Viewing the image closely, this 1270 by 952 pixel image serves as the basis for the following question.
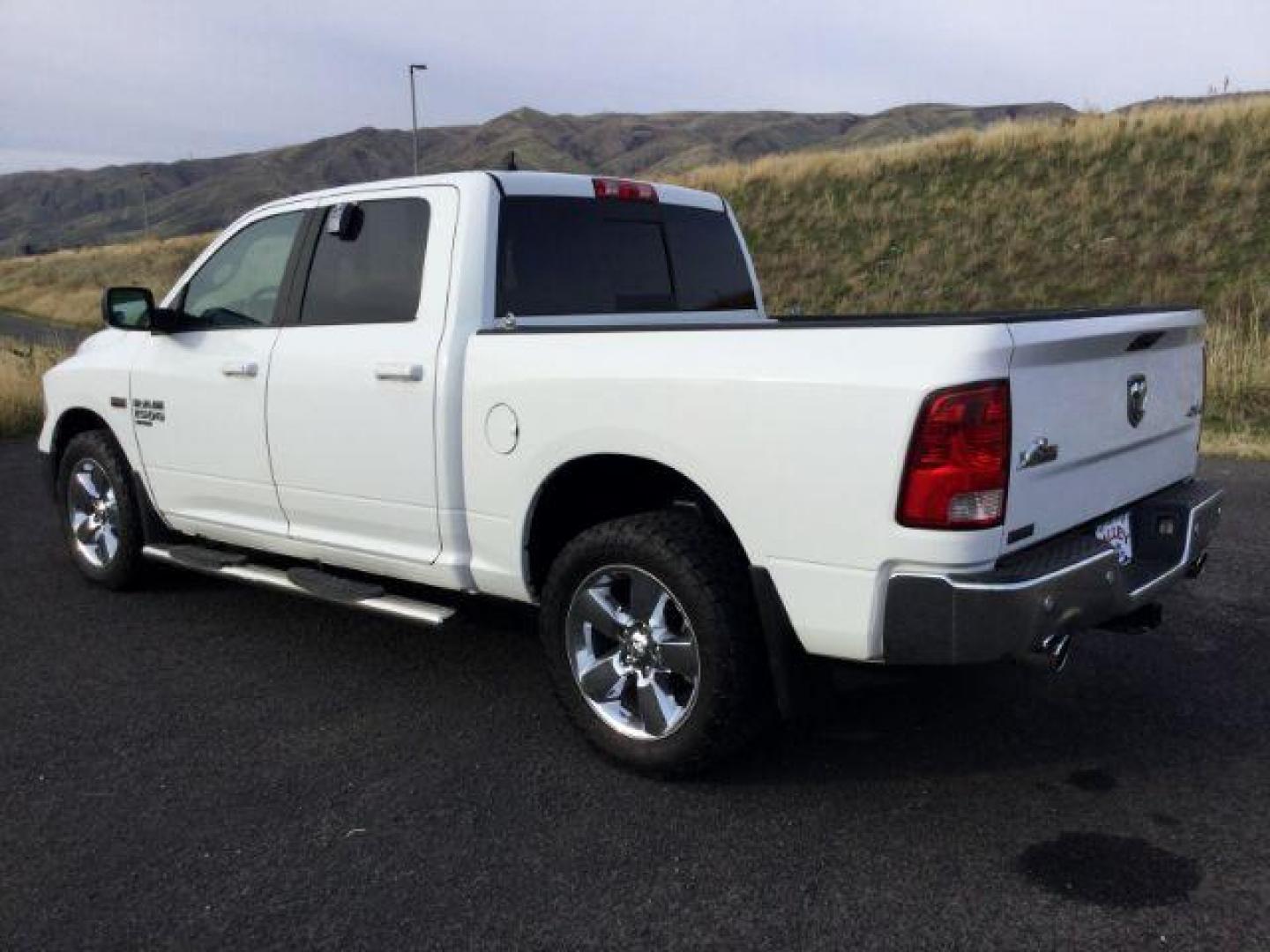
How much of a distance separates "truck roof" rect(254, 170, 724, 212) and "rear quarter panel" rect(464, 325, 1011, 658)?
2.54 feet

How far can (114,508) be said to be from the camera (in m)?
5.50

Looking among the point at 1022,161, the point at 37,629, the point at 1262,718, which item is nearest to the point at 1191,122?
the point at 1022,161

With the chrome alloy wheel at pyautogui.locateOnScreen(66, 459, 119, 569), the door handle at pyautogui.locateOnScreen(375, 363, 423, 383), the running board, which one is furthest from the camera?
the chrome alloy wheel at pyautogui.locateOnScreen(66, 459, 119, 569)

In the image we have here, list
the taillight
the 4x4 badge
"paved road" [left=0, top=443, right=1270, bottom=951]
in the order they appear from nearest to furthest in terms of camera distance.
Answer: "paved road" [left=0, top=443, right=1270, bottom=951] → the 4x4 badge → the taillight

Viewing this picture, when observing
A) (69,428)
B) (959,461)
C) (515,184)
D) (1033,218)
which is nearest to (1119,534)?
(959,461)

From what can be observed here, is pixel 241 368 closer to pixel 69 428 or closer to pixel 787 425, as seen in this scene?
pixel 69 428

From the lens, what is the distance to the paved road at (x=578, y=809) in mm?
2729

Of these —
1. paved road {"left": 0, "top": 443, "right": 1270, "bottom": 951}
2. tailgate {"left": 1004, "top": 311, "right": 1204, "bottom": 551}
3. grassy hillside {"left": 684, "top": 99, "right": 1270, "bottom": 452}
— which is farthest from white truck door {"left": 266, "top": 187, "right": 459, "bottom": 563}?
grassy hillside {"left": 684, "top": 99, "right": 1270, "bottom": 452}

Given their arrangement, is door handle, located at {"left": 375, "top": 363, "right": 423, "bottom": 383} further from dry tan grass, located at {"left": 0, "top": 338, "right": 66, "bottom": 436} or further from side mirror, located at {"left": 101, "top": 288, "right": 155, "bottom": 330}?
dry tan grass, located at {"left": 0, "top": 338, "right": 66, "bottom": 436}

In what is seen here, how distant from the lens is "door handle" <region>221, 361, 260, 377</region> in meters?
4.50

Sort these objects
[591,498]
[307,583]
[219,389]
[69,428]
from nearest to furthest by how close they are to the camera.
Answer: [591,498] → [307,583] → [219,389] → [69,428]

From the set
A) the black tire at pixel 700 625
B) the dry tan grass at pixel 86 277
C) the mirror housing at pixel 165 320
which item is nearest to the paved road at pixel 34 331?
the dry tan grass at pixel 86 277

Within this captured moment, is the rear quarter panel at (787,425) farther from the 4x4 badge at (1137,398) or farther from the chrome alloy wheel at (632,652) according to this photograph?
the 4x4 badge at (1137,398)

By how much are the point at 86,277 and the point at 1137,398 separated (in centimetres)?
6075
